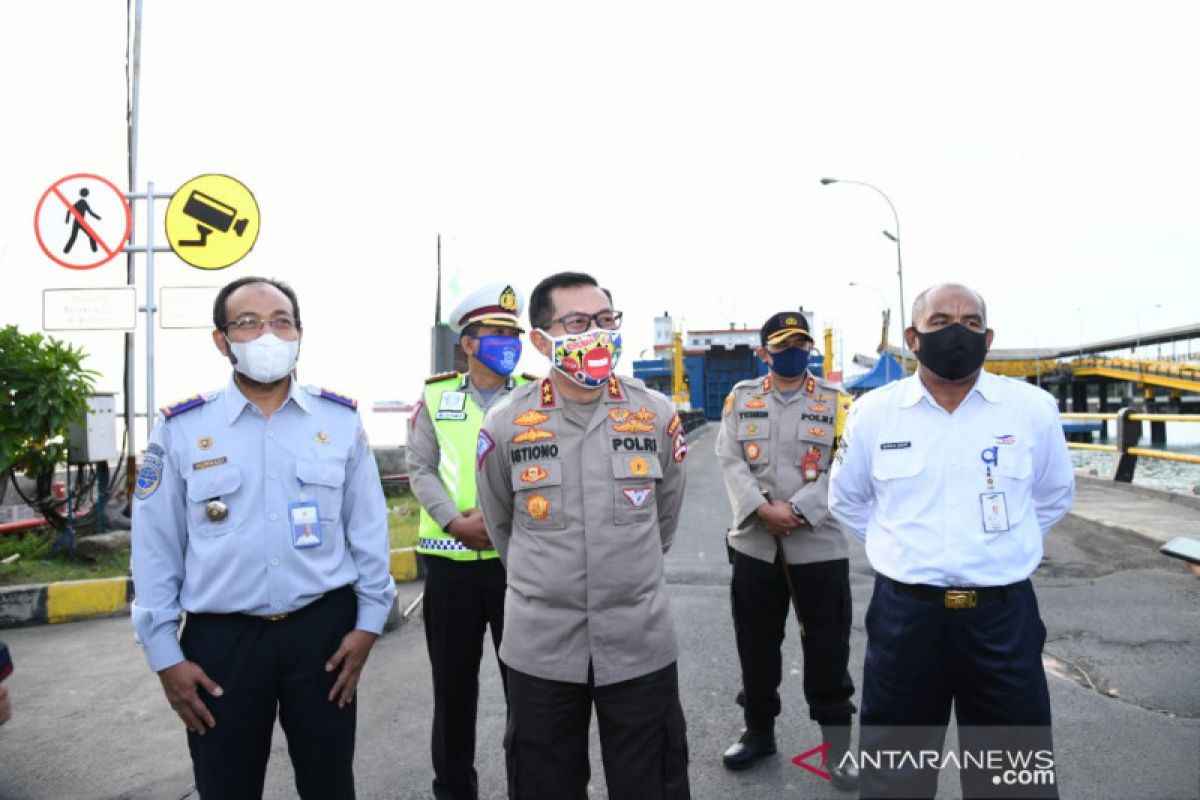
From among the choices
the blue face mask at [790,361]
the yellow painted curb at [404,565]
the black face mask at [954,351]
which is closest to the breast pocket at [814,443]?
the blue face mask at [790,361]

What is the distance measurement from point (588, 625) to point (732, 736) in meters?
1.93

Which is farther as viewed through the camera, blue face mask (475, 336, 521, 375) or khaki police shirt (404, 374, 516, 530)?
blue face mask (475, 336, 521, 375)

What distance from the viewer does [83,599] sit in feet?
20.5

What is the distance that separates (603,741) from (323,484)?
115cm

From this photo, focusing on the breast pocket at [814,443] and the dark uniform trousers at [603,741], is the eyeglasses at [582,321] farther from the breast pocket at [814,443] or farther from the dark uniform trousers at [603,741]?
the breast pocket at [814,443]

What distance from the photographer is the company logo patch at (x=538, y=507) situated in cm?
236

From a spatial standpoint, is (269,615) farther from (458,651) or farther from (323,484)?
(458,651)

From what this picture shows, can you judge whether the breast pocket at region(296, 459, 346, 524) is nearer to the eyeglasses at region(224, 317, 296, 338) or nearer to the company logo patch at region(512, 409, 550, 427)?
the eyeglasses at region(224, 317, 296, 338)

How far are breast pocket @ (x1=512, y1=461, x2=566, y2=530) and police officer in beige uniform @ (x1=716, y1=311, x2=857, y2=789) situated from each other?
1.43 meters

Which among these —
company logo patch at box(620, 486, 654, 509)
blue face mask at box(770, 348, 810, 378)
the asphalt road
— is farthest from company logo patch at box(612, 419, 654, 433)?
the asphalt road

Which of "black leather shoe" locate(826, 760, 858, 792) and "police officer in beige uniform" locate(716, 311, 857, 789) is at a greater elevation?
"police officer in beige uniform" locate(716, 311, 857, 789)

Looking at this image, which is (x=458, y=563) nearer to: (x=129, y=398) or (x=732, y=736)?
(x=732, y=736)

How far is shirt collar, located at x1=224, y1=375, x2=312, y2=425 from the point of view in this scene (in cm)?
248

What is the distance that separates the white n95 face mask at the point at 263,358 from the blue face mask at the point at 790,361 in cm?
221
